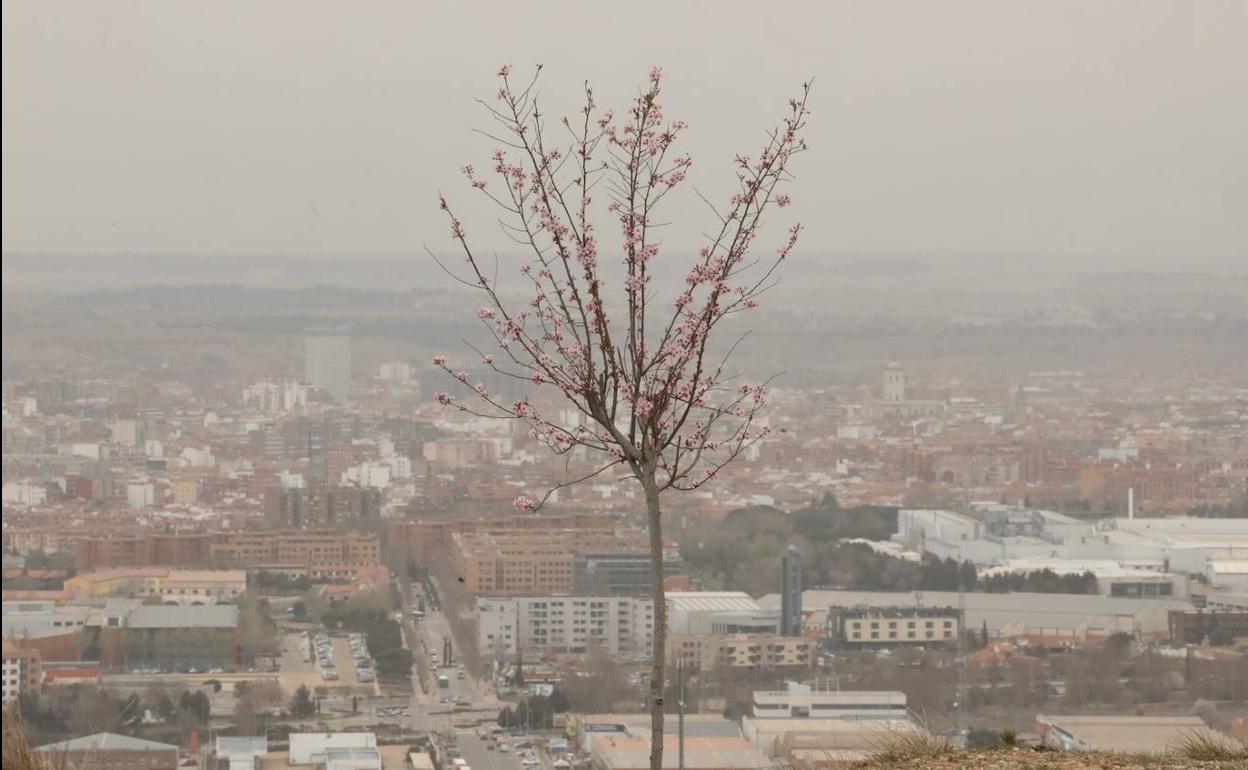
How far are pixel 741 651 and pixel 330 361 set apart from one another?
5.00 metres

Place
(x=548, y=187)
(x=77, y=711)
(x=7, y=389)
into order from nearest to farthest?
1. (x=548, y=187)
2. (x=77, y=711)
3. (x=7, y=389)

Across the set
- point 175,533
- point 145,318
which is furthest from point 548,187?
point 145,318

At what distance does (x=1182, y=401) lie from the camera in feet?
36.6

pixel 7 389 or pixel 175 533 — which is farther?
pixel 7 389

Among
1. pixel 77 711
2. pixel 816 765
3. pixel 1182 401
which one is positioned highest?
pixel 1182 401

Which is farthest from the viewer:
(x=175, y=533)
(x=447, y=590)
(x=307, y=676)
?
(x=175, y=533)

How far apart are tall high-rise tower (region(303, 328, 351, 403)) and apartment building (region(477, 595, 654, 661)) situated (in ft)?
11.4

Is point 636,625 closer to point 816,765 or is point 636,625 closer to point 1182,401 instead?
point 1182,401

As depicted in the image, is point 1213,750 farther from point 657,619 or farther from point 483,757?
point 483,757

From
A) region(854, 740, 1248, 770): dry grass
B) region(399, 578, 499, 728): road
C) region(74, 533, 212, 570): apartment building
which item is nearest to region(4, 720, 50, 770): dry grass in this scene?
region(854, 740, 1248, 770): dry grass

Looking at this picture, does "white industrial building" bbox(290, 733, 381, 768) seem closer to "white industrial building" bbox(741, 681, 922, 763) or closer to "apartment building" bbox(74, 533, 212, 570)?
"white industrial building" bbox(741, 681, 922, 763)

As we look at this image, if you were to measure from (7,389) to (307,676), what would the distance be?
5205 millimetres

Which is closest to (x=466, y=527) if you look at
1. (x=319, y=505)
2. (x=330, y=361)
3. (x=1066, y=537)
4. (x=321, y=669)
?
(x=319, y=505)

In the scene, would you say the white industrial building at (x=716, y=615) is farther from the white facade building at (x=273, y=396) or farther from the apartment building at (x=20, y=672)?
the white facade building at (x=273, y=396)
